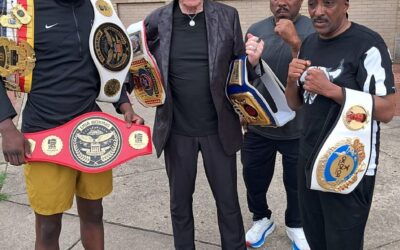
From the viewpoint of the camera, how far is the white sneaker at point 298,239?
2.97 meters

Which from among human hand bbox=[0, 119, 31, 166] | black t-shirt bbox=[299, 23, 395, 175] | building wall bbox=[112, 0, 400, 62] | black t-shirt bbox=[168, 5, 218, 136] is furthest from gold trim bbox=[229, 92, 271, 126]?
building wall bbox=[112, 0, 400, 62]

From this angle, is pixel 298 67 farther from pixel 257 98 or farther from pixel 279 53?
pixel 279 53

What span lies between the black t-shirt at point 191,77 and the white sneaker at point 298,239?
110 cm

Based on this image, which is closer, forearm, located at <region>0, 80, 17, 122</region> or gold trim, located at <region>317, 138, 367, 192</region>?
gold trim, located at <region>317, 138, 367, 192</region>

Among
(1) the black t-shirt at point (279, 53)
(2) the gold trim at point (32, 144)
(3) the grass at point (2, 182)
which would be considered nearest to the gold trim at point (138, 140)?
(2) the gold trim at point (32, 144)

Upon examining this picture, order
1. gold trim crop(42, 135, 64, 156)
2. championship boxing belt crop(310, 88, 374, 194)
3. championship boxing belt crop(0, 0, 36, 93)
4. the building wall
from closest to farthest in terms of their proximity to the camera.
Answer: championship boxing belt crop(310, 88, 374, 194) → championship boxing belt crop(0, 0, 36, 93) → gold trim crop(42, 135, 64, 156) → the building wall

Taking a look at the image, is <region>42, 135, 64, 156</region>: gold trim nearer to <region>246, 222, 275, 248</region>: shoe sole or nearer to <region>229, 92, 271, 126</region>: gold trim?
A: <region>229, 92, 271, 126</region>: gold trim

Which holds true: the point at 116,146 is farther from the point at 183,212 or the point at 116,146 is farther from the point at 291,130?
the point at 291,130

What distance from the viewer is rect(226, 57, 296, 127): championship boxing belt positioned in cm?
239

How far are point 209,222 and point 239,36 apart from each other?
1.63m

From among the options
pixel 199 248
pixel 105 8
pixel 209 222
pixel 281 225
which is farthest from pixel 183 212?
pixel 105 8

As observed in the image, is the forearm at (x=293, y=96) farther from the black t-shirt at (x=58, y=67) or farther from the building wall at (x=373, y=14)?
the building wall at (x=373, y=14)

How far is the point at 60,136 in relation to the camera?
2113 millimetres

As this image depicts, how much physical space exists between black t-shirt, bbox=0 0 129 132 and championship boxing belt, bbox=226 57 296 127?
779mm
